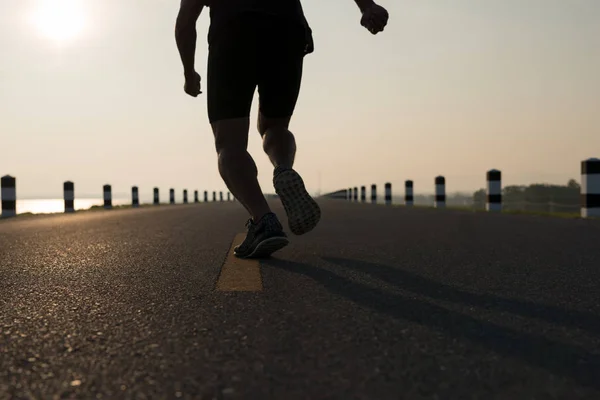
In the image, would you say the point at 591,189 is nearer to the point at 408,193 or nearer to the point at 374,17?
the point at 374,17

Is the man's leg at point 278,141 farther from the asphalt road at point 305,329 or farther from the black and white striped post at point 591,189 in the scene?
the black and white striped post at point 591,189

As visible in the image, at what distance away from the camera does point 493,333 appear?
159 cm

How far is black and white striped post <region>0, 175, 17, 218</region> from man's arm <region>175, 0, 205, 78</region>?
836cm

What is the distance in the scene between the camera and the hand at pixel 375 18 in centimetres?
330

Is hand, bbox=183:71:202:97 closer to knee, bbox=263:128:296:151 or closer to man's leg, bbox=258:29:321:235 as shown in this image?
man's leg, bbox=258:29:321:235

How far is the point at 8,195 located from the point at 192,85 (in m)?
8.41

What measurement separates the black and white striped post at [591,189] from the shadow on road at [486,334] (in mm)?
6619

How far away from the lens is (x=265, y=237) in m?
3.10

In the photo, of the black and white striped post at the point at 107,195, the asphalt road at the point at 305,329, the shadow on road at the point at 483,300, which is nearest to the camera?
the asphalt road at the point at 305,329

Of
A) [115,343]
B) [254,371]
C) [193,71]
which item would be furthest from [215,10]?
[254,371]

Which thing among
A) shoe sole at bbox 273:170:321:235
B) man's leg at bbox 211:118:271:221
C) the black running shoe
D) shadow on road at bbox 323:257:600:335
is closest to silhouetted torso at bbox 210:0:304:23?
man's leg at bbox 211:118:271:221

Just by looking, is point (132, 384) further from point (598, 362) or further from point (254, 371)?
point (598, 362)

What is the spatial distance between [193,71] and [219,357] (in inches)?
112

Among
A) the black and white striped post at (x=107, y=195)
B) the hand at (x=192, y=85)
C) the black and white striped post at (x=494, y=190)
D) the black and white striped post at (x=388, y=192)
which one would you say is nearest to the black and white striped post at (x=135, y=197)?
the black and white striped post at (x=107, y=195)
